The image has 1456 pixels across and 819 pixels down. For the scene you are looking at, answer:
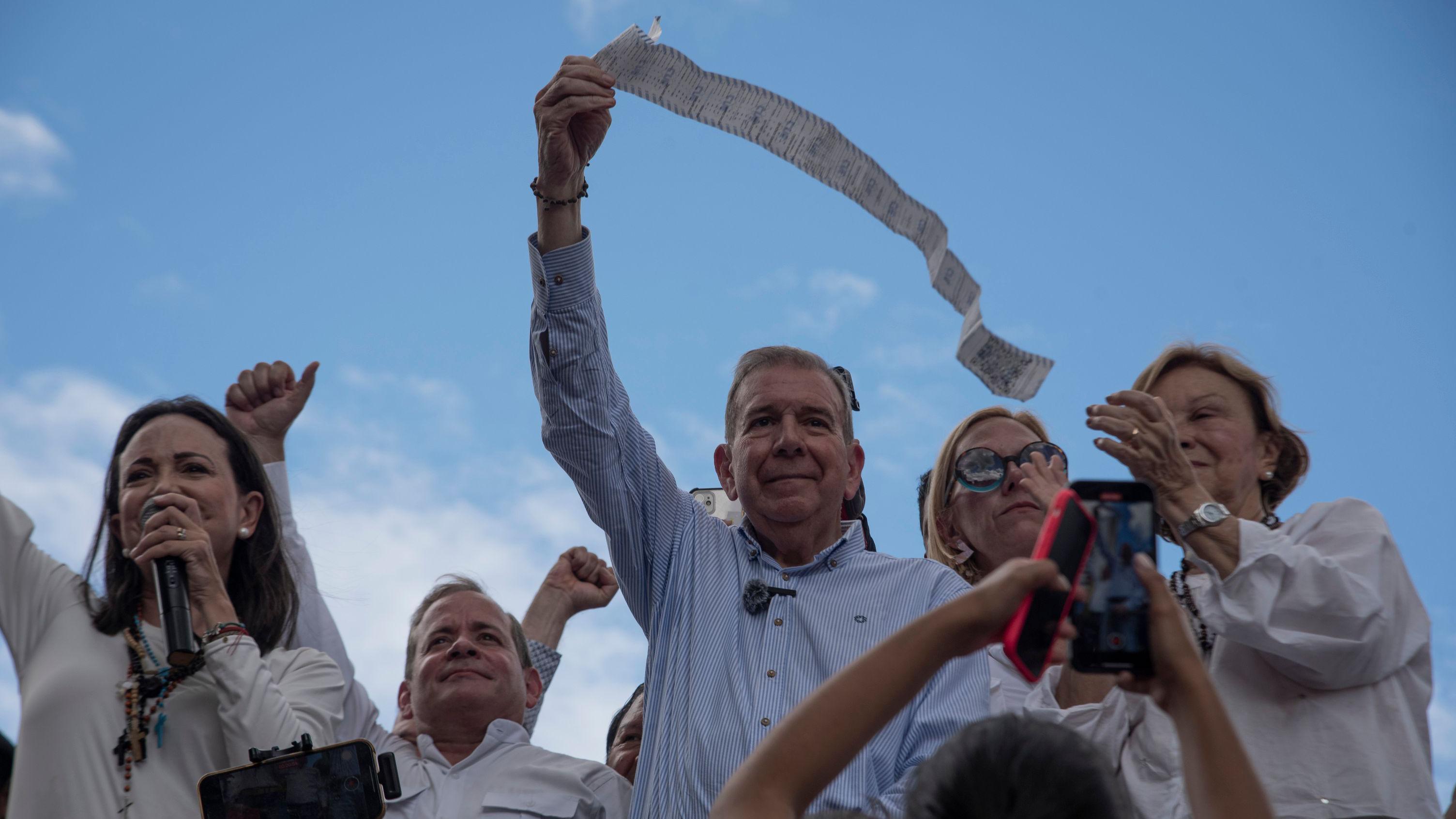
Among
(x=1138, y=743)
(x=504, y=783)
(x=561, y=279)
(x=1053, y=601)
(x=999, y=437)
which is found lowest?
(x=1138, y=743)

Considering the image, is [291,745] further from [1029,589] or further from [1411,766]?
[1411,766]

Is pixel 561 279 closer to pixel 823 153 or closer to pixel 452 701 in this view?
pixel 823 153

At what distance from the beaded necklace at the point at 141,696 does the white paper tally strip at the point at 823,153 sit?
2.29 m

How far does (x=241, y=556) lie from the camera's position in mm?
4492

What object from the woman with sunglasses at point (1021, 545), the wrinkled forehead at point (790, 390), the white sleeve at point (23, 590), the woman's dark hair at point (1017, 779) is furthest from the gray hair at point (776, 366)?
the woman's dark hair at point (1017, 779)

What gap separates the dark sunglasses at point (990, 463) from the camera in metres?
5.11

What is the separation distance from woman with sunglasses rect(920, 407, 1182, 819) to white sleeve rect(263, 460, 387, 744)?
205cm

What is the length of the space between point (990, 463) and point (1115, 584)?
263 cm

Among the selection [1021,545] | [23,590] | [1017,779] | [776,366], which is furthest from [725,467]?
[1017,779]

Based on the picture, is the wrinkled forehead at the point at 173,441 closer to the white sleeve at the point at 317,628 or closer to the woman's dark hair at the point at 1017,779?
the white sleeve at the point at 317,628

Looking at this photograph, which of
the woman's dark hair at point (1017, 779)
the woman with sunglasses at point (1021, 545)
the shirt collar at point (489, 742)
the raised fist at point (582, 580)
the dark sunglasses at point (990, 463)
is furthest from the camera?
the raised fist at point (582, 580)

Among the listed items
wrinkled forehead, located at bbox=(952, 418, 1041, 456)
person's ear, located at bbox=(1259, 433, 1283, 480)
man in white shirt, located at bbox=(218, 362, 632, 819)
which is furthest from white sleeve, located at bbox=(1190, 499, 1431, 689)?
man in white shirt, located at bbox=(218, 362, 632, 819)

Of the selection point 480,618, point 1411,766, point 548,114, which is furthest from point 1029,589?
point 480,618

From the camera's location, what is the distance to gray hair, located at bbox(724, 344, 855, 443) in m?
4.76
